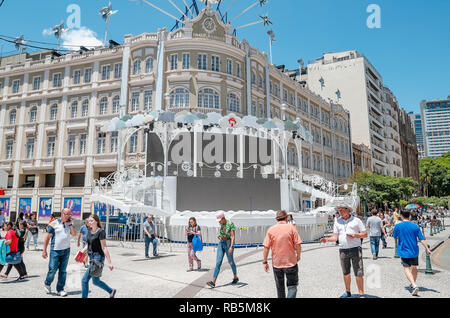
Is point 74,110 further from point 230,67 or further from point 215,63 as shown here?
point 230,67

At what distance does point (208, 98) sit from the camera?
1203 inches

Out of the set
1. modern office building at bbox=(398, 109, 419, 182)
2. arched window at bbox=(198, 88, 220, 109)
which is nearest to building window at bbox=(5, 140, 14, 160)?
arched window at bbox=(198, 88, 220, 109)

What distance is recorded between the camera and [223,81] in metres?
31.1

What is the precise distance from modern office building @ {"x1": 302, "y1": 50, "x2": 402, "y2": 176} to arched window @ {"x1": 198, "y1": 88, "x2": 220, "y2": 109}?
31.9 m

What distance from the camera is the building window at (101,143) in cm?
3253

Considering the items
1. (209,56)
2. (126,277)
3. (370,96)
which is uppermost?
(370,96)

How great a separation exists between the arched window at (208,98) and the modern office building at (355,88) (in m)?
31.9

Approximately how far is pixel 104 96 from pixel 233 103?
1262 centimetres

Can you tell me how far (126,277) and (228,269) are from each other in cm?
276

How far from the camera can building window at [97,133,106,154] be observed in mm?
32531

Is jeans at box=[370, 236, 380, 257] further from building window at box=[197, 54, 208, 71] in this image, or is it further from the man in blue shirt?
building window at box=[197, 54, 208, 71]

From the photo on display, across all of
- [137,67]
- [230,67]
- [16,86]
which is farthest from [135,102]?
[16,86]
